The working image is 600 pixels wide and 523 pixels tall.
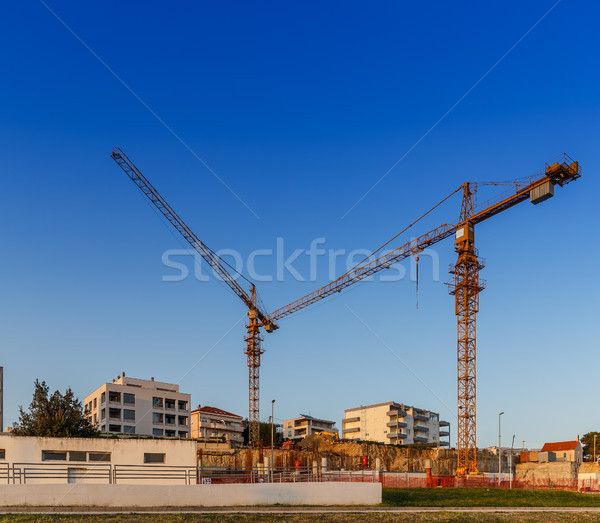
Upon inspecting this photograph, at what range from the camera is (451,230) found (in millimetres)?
84312

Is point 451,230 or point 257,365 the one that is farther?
point 257,365

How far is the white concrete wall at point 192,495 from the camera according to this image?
26.3 metres

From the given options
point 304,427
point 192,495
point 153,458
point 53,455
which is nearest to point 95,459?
Answer: point 53,455

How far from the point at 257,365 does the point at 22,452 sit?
7754cm

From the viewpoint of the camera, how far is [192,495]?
28328 mm

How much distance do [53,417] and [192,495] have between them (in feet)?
101

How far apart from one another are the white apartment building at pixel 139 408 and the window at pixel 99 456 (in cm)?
7361

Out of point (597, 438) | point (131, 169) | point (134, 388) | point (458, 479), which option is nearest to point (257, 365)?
point (134, 388)

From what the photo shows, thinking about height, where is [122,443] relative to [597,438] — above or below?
above

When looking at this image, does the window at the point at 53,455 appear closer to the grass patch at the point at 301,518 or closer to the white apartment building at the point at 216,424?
the grass patch at the point at 301,518

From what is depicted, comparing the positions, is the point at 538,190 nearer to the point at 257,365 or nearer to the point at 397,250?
the point at 397,250

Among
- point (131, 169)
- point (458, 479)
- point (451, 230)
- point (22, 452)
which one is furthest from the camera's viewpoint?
point (131, 169)

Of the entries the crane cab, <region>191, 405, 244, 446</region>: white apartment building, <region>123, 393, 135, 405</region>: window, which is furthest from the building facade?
<region>191, 405, 244, 446</region>: white apartment building

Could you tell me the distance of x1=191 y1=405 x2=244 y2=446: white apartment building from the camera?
432 feet
